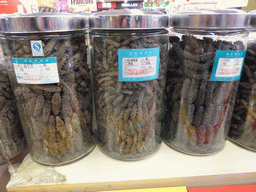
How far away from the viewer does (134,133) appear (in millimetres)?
561

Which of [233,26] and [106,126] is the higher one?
[233,26]

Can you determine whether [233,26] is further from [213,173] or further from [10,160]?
[10,160]

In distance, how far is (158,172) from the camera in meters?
0.57

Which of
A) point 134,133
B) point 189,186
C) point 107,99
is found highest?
point 107,99

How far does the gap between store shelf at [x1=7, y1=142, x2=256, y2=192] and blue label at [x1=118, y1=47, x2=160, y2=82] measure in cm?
30

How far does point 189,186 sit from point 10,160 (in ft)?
2.02

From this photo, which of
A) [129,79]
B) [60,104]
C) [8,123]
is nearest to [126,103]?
[129,79]

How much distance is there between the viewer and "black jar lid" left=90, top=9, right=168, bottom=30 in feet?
1.44

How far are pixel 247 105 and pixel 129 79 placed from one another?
17.7 inches

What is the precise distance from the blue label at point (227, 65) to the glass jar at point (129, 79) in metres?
0.15

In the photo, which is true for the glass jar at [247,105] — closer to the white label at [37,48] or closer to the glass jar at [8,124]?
the white label at [37,48]

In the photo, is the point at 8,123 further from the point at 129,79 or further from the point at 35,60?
the point at 129,79

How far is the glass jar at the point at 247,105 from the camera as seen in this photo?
58cm

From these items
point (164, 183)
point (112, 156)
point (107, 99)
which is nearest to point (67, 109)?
point (107, 99)
